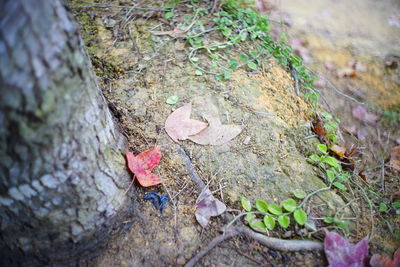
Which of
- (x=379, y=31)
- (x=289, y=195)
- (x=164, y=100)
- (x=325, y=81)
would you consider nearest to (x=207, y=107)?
(x=164, y=100)

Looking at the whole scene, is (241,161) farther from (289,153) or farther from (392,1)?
(392,1)

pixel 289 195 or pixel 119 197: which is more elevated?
pixel 119 197

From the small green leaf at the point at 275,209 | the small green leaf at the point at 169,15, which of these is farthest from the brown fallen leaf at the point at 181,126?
the small green leaf at the point at 169,15

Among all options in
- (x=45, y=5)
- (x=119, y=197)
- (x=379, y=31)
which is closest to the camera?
(x=45, y=5)

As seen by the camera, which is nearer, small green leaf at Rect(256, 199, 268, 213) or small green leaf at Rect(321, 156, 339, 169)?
small green leaf at Rect(256, 199, 268, 213)

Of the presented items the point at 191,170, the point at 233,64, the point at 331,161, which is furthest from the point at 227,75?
the point at 331,161

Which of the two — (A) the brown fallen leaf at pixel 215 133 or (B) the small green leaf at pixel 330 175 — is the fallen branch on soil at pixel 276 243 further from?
(A) the brown fallen leaf at pixel 215 133

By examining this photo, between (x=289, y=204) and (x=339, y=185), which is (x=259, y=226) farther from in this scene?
(x=339, y=185)

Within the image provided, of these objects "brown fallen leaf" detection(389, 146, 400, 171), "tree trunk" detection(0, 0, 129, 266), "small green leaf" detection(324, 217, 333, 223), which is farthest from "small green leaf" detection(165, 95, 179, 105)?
"brown fallen leaf" detection(389, 146, 400, 171)

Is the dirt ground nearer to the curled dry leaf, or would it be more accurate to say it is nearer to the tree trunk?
the curled dry leaf
